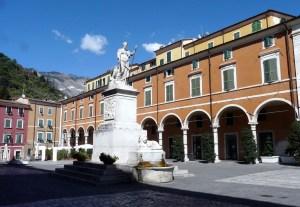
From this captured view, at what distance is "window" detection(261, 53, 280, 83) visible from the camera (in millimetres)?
22984

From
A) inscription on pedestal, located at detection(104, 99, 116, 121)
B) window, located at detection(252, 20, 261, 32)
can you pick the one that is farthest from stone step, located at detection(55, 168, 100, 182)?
window, located at detection(252, 20, 261, 32)

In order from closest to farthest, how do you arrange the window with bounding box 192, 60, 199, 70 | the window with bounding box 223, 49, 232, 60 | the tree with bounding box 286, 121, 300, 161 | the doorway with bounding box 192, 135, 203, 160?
the tree with bounding box 286, 121, 300, 161
the window with bounding box 223, 49, 232, 60
the window with bounding box 192, 60, 199, 70
the doorway with bounding box 192, 135, 203, 160

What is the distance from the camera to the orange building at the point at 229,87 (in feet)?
75.3

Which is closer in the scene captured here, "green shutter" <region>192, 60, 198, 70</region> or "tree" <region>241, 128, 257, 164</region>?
"tree" <region>241, 128, 257, 164</region>

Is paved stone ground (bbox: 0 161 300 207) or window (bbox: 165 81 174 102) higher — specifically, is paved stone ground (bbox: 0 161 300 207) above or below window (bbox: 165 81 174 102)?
below

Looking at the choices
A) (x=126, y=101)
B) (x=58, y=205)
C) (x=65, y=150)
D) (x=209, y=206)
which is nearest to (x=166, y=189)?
(x=209, y=206)

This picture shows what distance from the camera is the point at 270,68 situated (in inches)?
921

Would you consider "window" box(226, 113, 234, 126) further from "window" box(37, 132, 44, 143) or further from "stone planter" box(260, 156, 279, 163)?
"window" box(37, 132, 44, 143)

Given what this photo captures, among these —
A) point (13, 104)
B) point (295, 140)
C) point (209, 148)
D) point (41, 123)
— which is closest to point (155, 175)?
point (295, 140)

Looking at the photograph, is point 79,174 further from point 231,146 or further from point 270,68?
point 231,146

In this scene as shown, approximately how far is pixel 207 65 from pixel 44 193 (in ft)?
72.9

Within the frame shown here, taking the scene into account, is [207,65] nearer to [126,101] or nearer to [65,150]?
[126,101]

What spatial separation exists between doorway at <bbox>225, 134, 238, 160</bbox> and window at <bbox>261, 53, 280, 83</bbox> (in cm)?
709

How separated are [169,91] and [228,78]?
769cm
